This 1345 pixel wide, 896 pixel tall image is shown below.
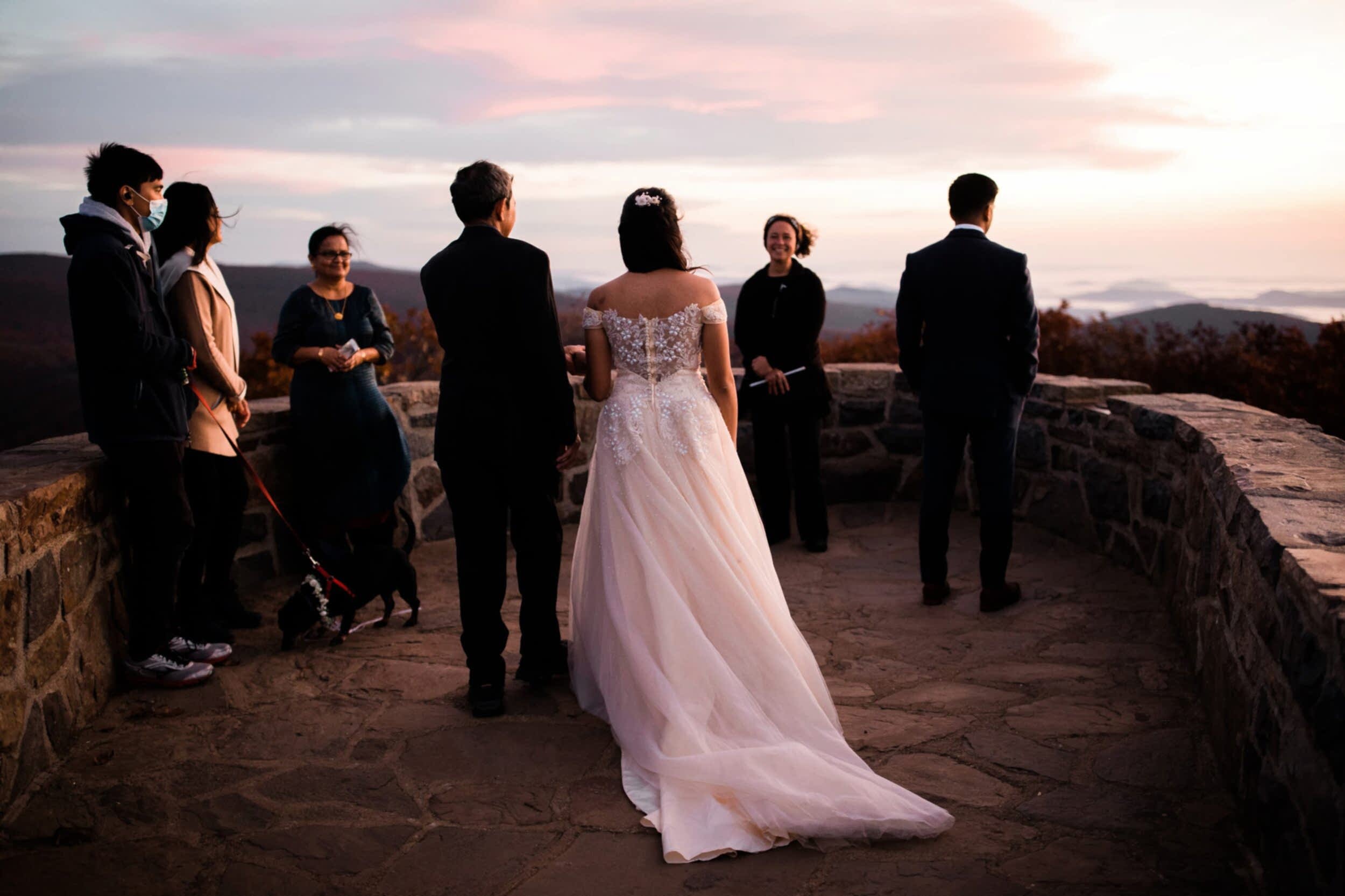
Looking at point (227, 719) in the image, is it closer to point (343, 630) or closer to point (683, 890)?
point (343, 630)

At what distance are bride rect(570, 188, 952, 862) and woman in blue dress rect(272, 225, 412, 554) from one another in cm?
164

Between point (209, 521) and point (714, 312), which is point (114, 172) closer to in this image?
point (209, 521)

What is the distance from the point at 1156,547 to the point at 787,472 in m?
2.22

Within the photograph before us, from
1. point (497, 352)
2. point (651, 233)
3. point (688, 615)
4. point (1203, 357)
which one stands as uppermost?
point (651, 233)

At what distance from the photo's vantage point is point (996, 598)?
491 cm

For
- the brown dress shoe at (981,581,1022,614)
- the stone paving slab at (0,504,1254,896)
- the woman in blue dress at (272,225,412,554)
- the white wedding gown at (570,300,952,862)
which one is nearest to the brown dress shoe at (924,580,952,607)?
the brown dress shoe at (981,581,1022,614)

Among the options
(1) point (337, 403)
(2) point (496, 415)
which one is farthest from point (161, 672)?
(2) point (496, 415)

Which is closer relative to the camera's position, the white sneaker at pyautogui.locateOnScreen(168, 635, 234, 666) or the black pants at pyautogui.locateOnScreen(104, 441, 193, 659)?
the black pants at pyautogui.locateOnScreen(104, 441, 193, 659)

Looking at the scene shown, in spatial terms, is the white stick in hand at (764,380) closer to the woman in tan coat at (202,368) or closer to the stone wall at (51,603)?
the woman in tan coat at (202,368)

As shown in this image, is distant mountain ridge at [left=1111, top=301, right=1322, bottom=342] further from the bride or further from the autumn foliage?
the bride

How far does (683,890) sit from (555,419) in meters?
1.71

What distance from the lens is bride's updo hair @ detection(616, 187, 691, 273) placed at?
3.48 meters

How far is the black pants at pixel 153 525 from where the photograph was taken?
3.76 m

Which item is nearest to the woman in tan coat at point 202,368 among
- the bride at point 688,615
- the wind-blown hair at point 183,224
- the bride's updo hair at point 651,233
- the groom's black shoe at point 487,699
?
the wind-blown hair at point 183,224
